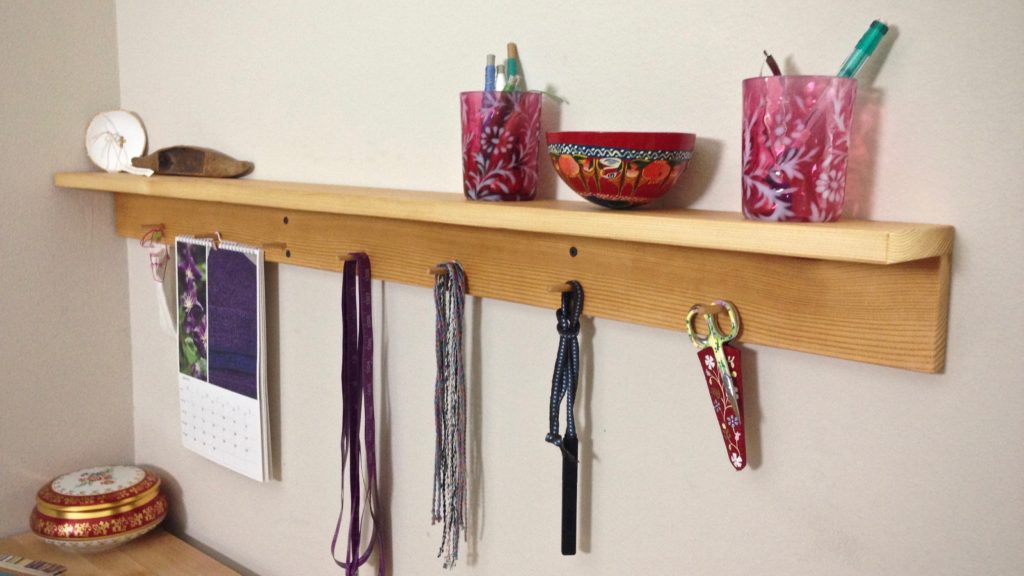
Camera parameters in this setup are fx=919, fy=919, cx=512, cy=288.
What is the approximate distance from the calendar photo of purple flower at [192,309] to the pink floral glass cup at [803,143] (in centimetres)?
80

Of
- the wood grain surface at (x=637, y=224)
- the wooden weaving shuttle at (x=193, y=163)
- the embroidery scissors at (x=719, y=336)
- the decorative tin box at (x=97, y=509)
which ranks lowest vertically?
the decorative tin box at (x=97, y=509)

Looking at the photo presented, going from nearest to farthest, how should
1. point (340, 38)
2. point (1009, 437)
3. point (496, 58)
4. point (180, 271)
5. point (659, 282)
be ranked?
point (1009, 437) < point (659, 282) < point (496, 58) < point (340, 38) < point (180, 271)

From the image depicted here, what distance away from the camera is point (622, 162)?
26.7 inches

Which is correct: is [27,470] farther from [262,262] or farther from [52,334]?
[262,262]

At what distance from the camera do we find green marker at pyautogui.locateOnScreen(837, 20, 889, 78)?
1.99 ft

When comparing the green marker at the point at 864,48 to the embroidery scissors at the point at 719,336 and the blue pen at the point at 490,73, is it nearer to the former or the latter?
the embroidery scissors at the point at 719,336

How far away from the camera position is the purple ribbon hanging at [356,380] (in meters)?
0.98

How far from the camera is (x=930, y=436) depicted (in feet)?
2.09

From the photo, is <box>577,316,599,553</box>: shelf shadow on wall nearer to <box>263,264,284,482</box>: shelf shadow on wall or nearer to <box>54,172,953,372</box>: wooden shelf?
<box>54,172,953,372</box>: wooden shelf

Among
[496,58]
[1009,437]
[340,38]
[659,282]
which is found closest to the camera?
[1009,437]

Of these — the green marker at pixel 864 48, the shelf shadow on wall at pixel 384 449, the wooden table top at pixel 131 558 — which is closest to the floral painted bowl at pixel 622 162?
the green marker at pixel 864 48

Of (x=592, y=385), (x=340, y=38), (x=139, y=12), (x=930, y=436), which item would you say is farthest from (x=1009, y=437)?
(x=139, y=12)

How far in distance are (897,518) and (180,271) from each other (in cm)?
95

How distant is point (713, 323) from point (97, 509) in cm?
93
